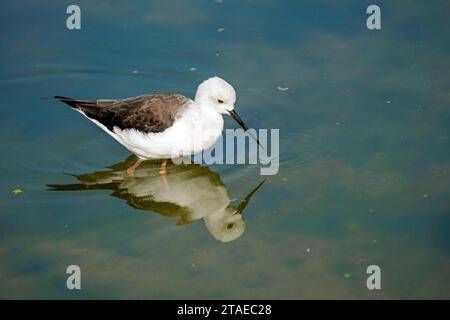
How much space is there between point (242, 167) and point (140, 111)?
146cm

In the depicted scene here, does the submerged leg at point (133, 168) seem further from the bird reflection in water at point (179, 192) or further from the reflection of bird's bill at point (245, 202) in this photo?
the reflection of bird's bill at point (245, 202)

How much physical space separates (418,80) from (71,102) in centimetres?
499

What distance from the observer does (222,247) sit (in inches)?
307

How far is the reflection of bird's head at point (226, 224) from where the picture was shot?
795 cm

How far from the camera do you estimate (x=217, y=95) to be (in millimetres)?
8609

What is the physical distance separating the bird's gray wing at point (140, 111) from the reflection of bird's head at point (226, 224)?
4.12 feet

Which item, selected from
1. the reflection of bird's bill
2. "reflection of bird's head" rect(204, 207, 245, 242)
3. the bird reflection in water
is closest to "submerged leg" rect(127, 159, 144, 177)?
the bird reflection in water

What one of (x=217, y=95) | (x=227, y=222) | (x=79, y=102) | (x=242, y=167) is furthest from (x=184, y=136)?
(x=79, y=102)

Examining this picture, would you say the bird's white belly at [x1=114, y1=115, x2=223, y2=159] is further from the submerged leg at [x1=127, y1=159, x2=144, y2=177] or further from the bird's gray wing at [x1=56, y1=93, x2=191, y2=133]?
the submerged leg at [x1=127, y1=159, x2=144, y2=177]

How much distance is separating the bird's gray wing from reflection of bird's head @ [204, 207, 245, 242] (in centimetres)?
126

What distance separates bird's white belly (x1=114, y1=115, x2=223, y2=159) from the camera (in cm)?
855

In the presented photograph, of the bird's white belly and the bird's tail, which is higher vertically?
the bird's tail

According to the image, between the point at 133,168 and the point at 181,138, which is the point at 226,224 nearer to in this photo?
the point at 181,138

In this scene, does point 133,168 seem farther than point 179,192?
Yes
